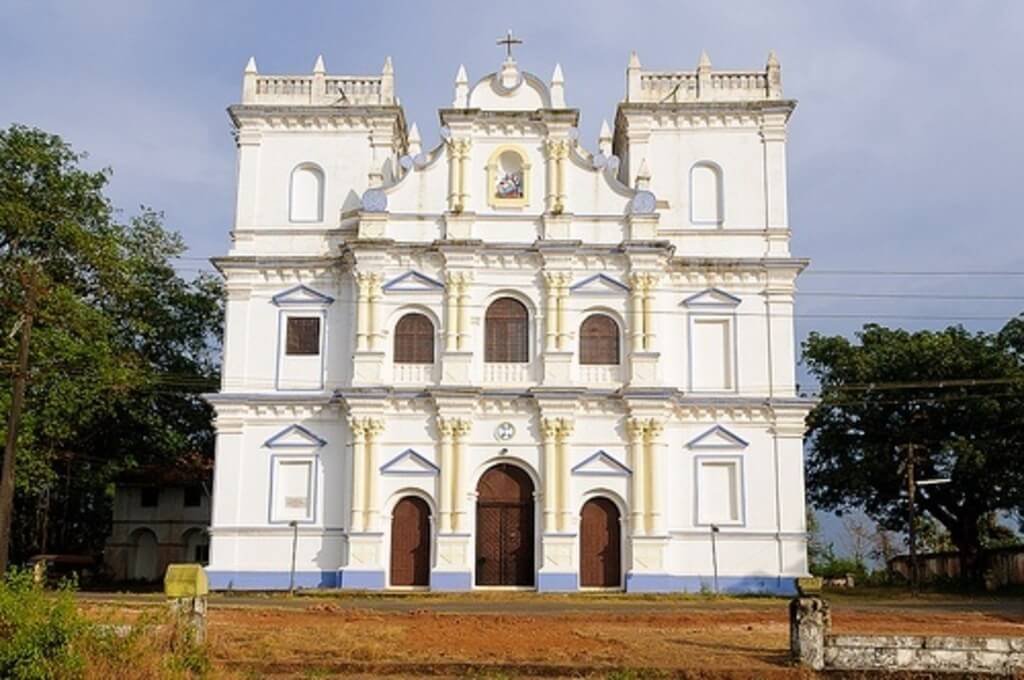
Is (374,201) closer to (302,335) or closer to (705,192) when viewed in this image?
(302,335)

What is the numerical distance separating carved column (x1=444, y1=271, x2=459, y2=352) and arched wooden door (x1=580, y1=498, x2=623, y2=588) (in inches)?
216

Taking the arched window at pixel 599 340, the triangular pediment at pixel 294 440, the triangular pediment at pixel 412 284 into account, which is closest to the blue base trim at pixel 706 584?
the arched window at pixel 599 340

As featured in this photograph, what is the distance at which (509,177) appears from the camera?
3241 cm

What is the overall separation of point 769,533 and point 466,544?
25.6ft

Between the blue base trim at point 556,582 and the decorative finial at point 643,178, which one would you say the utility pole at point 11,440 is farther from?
the decorative finial at point 643,178

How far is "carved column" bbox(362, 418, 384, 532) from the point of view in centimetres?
2989

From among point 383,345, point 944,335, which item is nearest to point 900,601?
point 944,335

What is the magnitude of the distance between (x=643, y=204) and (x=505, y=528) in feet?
30.7

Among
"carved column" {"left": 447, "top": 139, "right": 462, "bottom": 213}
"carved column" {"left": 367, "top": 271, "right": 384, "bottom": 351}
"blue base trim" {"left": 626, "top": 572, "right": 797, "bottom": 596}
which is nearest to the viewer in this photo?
"blue base trim" {"left": 626, "top": 572, "right": 797, "bottom": 596}

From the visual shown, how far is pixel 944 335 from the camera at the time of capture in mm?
37219

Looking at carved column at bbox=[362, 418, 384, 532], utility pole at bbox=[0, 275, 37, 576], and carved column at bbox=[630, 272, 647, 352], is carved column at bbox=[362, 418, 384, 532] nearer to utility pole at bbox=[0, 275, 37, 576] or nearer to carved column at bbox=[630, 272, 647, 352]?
carved column at bbox=[630, 272, 647, 352]

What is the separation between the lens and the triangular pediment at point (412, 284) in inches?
1233

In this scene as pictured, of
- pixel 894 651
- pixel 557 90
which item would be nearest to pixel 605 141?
pixel 557 90

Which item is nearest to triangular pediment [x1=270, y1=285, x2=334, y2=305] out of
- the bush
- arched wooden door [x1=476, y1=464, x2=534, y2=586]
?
arched wooden door [x1=476, y1=464, x2=534, y2=586]
